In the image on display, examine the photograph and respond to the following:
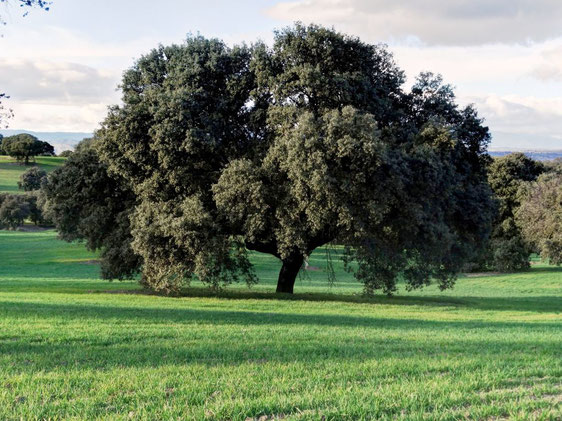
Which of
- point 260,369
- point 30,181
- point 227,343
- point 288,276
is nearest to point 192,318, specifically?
point 227,343

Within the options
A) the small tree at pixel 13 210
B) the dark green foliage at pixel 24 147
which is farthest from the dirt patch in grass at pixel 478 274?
the dark green foliage at pixel 24 147

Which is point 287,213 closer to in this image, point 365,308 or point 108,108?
point 365,308

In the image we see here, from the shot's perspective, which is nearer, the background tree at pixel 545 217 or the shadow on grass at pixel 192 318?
the shadow on grass at pixel 192 318

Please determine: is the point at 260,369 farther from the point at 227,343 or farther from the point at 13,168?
the point at 13,168

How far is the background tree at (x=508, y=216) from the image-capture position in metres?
53.9

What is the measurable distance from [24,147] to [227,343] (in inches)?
4952

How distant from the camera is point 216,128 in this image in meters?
22.7

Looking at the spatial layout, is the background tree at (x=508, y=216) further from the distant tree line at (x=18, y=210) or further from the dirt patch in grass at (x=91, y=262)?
the distant tree line at (x=18, y=210)

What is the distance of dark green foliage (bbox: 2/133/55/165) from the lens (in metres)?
122

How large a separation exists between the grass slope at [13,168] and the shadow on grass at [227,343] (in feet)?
299

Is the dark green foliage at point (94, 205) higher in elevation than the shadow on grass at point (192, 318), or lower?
higher

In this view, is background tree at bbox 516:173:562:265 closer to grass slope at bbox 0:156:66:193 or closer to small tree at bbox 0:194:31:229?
small tree at bbox 0:194:31:229

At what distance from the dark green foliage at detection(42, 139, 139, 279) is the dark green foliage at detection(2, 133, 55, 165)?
106m

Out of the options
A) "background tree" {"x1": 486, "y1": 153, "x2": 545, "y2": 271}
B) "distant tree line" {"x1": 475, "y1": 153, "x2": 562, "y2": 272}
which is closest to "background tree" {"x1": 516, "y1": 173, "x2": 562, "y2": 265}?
"distant tree line" {"x1": 475, "y1": 153, "x2": 562, "y2": 272}
